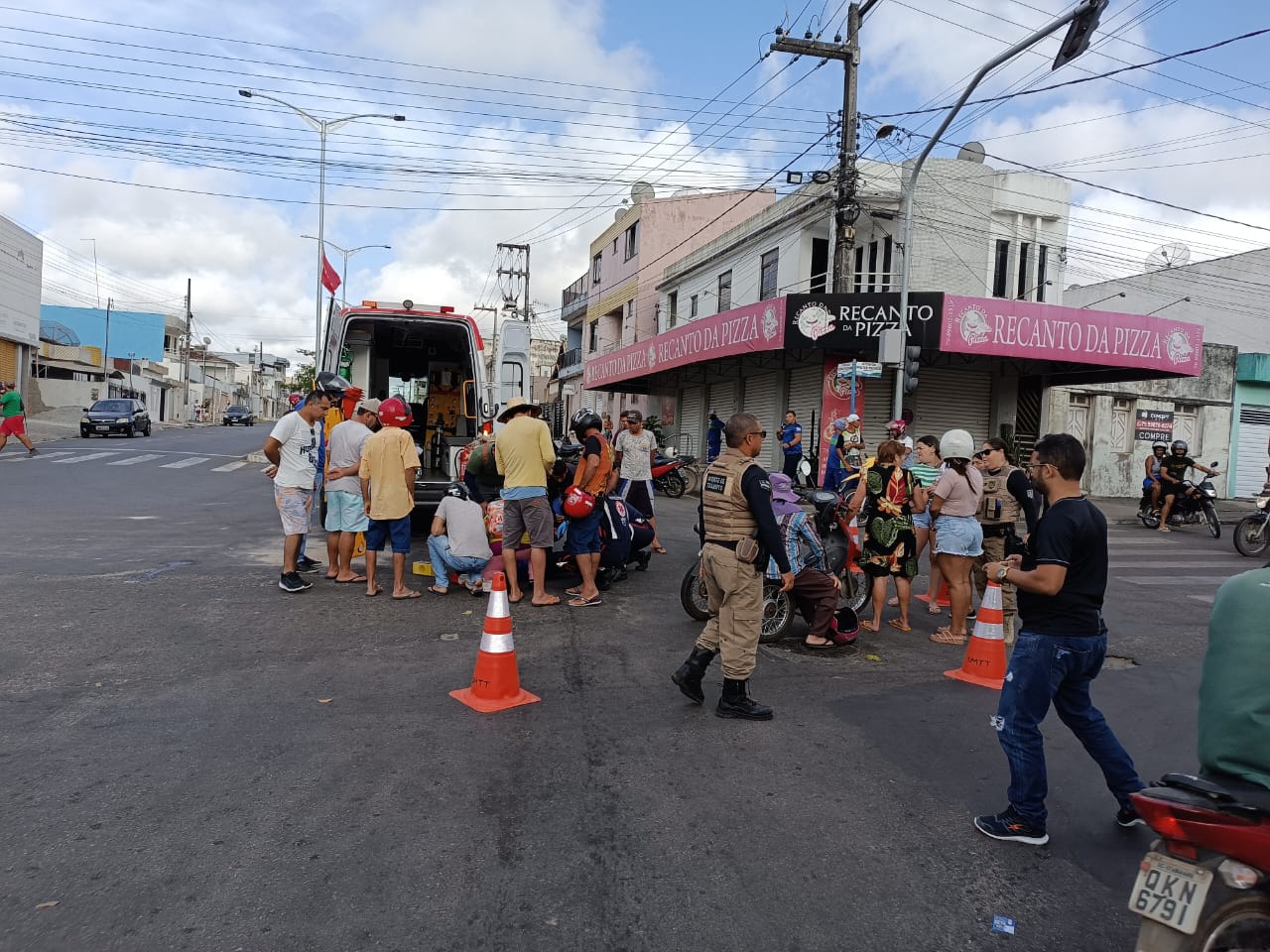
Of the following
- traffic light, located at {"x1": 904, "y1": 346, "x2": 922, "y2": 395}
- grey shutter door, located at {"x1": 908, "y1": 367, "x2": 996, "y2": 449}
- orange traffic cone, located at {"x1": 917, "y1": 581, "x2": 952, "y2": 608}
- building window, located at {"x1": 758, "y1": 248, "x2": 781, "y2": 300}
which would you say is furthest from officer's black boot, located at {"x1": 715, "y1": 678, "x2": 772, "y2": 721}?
building window, located at {"x1": 758, "y1": 248, "x2": 781, "y2": 300}

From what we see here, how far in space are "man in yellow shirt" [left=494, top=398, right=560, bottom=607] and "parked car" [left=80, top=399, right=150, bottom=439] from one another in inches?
1099

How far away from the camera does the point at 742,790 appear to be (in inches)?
148

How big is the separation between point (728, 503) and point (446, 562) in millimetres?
3886

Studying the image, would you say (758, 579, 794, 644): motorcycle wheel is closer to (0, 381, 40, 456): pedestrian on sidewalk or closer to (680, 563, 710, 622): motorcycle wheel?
(680, 563, 710, 622): motorcycle wheel

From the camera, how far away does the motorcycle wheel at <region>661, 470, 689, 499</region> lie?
19.7 metres

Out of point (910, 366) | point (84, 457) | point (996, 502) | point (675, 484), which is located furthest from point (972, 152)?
point (84, 457)

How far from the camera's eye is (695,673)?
4754mm

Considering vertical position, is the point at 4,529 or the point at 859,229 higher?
the point at 859,229

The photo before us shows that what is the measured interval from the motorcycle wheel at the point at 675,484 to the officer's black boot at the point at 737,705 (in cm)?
1495

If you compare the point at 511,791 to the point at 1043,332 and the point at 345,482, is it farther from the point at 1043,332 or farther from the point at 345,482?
the point at 1043,332

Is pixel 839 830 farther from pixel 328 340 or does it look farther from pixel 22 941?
pixel 328 340

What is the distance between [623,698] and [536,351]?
74.5 metres

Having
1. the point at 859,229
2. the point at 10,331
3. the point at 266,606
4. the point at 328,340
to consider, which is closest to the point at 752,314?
the point at 859,229

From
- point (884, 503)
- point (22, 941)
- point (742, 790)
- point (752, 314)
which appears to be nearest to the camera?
point (22, 941)
